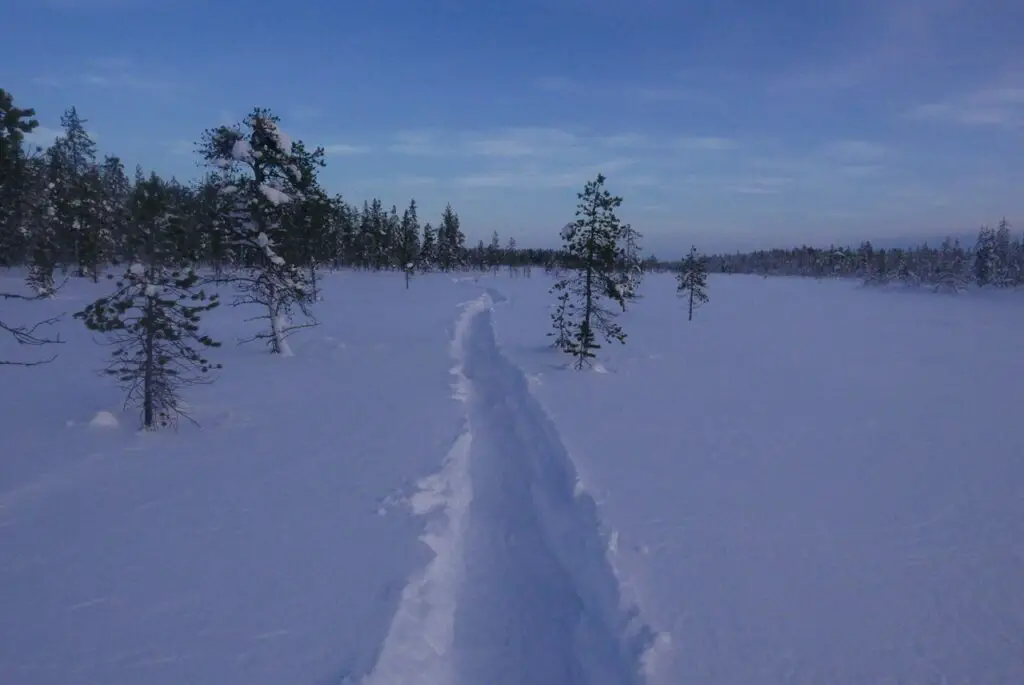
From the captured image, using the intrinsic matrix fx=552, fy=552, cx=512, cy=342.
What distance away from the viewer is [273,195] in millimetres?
19734

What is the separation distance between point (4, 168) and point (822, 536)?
12.4m

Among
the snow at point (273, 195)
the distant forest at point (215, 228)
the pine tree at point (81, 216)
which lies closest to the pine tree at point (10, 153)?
the distant forest at point (215, 228)

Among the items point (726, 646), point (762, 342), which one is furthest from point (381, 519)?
point (762, 342)

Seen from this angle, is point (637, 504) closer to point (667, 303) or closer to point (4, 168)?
point (4, 168)

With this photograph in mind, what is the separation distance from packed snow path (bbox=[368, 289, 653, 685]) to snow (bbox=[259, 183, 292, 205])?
12.7 m

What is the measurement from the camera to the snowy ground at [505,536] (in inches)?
225

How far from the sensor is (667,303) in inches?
2454

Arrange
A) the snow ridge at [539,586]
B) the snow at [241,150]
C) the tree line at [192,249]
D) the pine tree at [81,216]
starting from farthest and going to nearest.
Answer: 1. the pine tree at [81,216]
2. the snow at [241,150]
3. the tree line at [192,249]
4. the snow ridge at [539,586]

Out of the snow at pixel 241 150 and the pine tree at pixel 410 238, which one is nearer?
the snow at pixel 241 150

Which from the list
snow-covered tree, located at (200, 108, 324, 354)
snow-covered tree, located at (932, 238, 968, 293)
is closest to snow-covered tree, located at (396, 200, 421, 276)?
snow-covered tree, located at (200, 108, 324, 354)

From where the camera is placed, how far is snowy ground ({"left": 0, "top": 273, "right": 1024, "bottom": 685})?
5.72m

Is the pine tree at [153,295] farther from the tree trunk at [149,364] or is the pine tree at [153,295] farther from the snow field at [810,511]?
the snow field at [810,511]

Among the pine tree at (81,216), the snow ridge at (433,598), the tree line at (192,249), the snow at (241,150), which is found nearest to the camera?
the snow ridge at (433,598)

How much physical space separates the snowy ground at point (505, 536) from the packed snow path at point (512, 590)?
0.04 m
